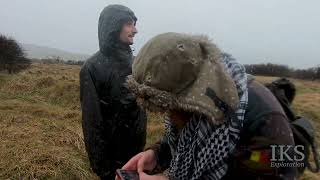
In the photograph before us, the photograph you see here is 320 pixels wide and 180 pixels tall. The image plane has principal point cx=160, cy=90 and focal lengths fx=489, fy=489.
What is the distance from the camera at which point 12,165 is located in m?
5.83

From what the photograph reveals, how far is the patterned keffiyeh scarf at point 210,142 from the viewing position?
1606 mm

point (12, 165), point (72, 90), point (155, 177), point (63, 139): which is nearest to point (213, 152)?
point (155, 177)

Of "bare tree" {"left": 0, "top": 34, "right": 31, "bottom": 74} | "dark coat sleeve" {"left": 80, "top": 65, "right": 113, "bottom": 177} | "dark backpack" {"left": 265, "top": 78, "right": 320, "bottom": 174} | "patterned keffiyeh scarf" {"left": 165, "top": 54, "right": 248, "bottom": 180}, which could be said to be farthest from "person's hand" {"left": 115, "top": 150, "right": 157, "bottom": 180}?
"bare tree" {"left": 0, "top": 34, "right": 31, "bottom": 74}

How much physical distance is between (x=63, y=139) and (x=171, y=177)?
19.1 feet

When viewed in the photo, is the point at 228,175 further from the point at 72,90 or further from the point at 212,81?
the point at 72,90

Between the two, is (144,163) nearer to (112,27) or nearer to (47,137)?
(112,27)

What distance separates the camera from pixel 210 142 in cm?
163

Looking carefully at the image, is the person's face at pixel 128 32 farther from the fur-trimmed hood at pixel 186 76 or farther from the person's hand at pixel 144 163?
the fur-trimmed hood at pixel 186 76

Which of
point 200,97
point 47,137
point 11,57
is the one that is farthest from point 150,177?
point 11,57

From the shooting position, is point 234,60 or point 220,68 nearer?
point 220,68

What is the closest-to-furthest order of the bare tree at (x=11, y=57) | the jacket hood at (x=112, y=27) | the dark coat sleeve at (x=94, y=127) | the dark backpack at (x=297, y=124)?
the dark backpack at (x=297, y=124)
the dark coat sleeve at (x=94, y=127)
the jacket hood at (x=112, y=27)
the bare tree at (x=11, y=57)

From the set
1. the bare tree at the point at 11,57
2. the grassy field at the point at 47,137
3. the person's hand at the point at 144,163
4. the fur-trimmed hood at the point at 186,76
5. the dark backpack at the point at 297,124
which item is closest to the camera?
the fur-trimmed hood at the point at 186,76

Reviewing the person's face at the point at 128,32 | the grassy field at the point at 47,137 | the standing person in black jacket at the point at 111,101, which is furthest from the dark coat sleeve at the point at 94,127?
the grassy field at the point at 47,137

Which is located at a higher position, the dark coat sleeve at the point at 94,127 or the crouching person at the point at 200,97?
the crouching person at the point at 200,97
